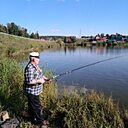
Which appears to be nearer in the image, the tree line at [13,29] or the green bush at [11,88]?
the green bush at [11,88]

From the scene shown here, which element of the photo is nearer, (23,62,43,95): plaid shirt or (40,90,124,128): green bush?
(23,62,43,95): plaid shirt

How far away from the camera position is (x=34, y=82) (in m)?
6.01

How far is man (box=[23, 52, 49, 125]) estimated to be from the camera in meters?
6.07

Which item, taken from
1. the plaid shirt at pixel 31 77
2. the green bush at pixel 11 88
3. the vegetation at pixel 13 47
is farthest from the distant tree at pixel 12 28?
the plaid shirt at pixel 31 77

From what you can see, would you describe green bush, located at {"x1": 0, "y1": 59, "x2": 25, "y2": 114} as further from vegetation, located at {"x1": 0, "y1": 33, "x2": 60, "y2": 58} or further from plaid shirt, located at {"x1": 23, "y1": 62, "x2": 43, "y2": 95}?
vegetation, located at {"x1": 0, "y1": 33, "x2": 60, "y2": 58}

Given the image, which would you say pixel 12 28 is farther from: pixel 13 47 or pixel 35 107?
pixel 35 107

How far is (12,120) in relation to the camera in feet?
20.1

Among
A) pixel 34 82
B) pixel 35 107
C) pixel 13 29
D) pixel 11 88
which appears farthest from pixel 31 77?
pixel 13 29

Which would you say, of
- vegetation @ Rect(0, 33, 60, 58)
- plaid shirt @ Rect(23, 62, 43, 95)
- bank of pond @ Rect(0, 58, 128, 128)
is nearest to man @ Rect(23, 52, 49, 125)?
plaid shirt @ Rect(23, 62, 43, 95)

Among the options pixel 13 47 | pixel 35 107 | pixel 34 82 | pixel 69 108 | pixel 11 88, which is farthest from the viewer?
pixel 13 47

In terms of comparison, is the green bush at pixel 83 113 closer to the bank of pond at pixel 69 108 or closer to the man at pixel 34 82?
the bank of pond at pixel 69 108

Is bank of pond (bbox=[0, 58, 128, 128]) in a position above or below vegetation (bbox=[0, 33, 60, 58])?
above

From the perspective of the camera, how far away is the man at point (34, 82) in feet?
19.9

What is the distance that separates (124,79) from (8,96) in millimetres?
9611
